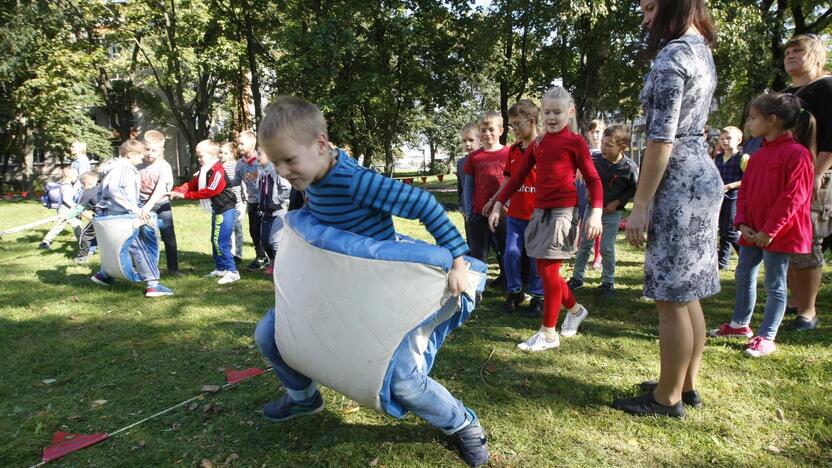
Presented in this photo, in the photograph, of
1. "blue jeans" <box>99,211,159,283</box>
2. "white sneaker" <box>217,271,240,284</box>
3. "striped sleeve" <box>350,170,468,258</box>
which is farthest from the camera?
"white sneaker" <box>217,271,240,284</box>

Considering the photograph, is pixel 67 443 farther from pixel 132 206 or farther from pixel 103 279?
pixel 103 279

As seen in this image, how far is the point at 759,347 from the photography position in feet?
13.1

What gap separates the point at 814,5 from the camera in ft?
54.1

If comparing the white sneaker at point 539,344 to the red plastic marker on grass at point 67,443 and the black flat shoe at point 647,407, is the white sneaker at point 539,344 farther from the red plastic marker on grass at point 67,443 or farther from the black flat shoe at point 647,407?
the red plastic marker on grass at point 67,443

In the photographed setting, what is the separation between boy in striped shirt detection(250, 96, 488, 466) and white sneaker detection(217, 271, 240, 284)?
4.88 meters

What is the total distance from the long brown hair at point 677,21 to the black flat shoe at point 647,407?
205cm

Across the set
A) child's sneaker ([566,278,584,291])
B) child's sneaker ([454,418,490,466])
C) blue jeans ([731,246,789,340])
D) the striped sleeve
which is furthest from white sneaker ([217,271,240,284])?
blue jeans ([731,246,789,340])

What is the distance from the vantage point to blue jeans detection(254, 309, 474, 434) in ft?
7.74

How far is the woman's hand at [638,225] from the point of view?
2786 millimetres

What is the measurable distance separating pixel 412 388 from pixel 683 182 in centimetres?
175

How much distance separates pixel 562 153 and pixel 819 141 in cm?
191

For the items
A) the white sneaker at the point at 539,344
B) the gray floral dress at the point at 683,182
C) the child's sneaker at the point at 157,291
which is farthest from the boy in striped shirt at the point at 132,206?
the gray floral dress at the point at 683,182

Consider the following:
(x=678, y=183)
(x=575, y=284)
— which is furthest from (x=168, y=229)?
Result: (x=678, y=183)

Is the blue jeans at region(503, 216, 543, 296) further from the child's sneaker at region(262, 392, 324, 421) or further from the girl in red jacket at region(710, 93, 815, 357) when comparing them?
the child's sneaker at region(262, 392, 324, 421)
